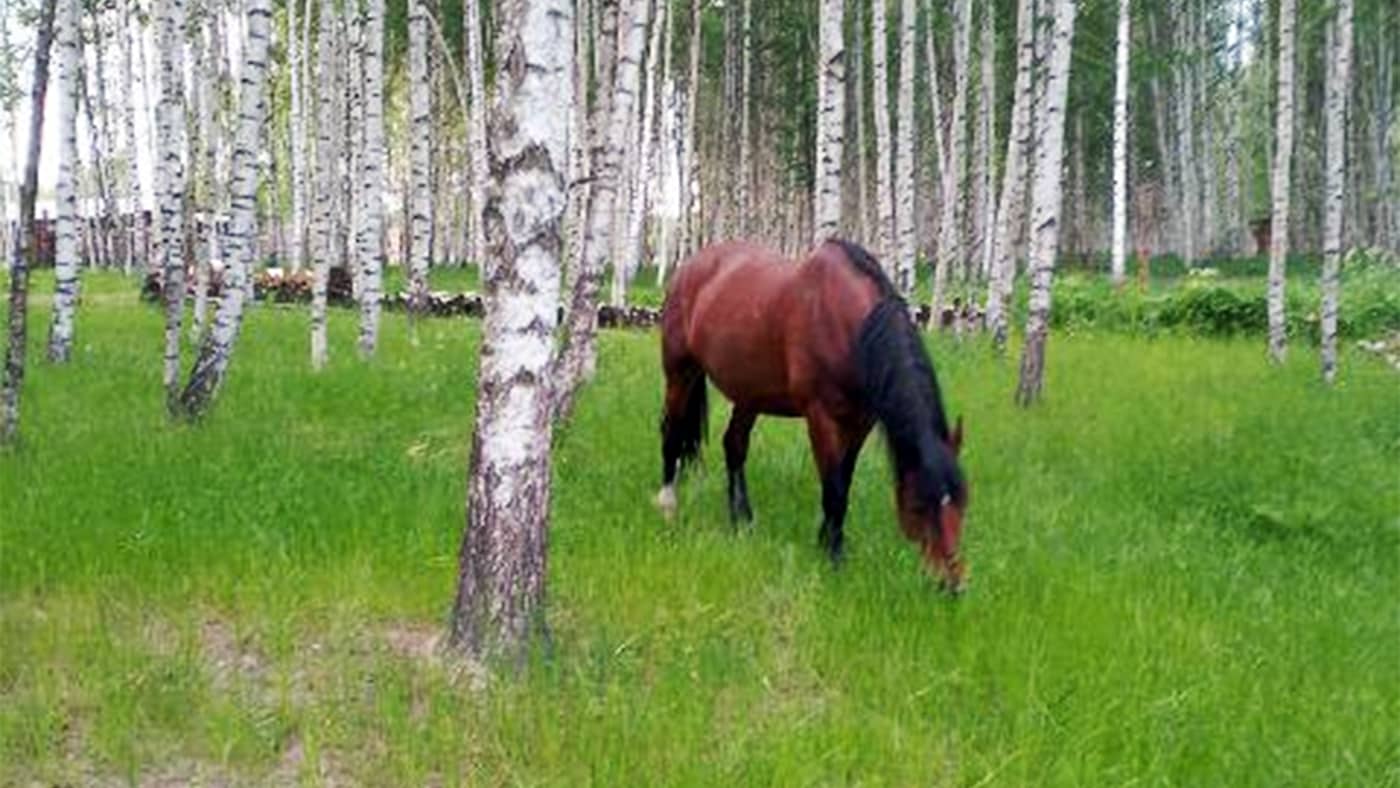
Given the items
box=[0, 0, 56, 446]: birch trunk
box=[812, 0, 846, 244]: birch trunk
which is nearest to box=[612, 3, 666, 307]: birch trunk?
box=[812, 0, 846, 244]: birch trunk

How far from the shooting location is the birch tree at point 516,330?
17.2 feet

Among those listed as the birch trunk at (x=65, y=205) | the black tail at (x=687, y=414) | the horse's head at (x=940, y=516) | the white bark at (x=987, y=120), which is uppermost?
the white bark at (x=987, y=120)

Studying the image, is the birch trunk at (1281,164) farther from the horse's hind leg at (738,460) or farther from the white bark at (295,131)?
the white bark at (295,131)

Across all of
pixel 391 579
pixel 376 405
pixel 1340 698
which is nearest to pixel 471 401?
pixel 376 405

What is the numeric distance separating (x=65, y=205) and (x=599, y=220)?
6.77 meters

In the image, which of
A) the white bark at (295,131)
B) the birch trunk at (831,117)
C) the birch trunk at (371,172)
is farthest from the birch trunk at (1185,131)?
the birch trunk at (371,172)

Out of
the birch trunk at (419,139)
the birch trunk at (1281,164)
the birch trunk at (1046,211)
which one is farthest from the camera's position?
the birch trunk at (419,139)

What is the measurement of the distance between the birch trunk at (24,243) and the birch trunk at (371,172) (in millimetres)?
5756

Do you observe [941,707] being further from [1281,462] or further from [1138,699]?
[1281,462]

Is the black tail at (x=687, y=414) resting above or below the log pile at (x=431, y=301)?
below

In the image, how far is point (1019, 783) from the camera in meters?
4.60

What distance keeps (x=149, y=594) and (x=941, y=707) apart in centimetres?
374

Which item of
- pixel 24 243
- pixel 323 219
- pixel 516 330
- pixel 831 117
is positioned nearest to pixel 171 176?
pixel 323 219

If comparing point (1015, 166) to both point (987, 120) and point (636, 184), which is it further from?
point (636, 184)
